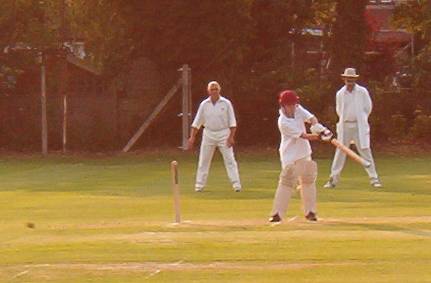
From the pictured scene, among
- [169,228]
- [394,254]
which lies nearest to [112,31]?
[169,228]

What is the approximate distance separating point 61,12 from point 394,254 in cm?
2860

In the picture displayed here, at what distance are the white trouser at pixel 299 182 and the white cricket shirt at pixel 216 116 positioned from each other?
7.52m

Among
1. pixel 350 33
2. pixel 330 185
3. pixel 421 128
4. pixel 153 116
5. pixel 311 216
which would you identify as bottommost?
pixel 421 128

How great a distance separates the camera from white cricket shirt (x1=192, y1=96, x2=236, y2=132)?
87.4ft

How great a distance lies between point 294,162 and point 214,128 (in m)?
7.81

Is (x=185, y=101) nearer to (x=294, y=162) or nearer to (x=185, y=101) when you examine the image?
(x=185, y=101)

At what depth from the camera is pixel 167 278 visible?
534 inches

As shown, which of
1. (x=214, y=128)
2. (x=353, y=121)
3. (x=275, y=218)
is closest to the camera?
(x=275, y=218)

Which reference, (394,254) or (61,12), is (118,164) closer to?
(61,12)

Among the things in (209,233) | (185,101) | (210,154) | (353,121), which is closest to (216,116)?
(210,154)

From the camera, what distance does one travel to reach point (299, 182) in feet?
63.1

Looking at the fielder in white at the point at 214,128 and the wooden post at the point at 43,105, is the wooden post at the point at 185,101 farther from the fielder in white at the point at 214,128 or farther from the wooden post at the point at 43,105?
the fielder in white at the point at 214,128

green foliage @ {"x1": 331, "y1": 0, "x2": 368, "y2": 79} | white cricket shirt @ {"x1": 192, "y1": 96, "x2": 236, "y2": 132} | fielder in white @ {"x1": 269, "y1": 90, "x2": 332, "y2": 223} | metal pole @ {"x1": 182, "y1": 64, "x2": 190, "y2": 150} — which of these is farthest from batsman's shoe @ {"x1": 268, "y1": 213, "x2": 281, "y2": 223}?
green foliage @ {"x1": 331, "y1": 0, "x2": 368, "y2": 79}

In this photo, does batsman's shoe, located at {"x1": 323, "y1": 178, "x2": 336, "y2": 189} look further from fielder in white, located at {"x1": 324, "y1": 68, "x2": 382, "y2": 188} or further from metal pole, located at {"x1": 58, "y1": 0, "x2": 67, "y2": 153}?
metal pole, located at {"x1": 58, "y1": 0, "x2": 67, "y2": 153}
